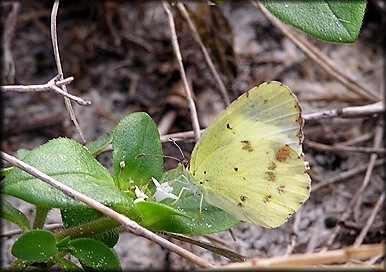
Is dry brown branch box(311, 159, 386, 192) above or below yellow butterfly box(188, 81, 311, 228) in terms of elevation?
below

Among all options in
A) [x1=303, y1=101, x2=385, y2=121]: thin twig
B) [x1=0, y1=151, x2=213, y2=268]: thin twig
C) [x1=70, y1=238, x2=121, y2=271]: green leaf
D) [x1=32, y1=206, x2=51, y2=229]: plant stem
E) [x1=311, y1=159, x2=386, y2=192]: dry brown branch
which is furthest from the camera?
[x1=311, y1=159, x2=386, y2=192]: dry brown branch

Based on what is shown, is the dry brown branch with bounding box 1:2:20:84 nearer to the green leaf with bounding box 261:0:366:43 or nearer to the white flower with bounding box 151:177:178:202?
the white flower with bounding box 151:177:178:202

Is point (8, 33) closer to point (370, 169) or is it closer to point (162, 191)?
point (162, 191)

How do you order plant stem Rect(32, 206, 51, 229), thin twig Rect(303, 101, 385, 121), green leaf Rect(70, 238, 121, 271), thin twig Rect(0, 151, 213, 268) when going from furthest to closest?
1. thin twig Rect(303, 101, 385, 121)
2. plant stem Rect(32, 206, 51, 229)
3. green leaf Rect(70, 238, 121, 271)
4. thin twig Rect(0, 151, 213, 268)

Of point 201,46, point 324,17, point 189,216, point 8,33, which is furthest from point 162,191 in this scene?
point 8,33

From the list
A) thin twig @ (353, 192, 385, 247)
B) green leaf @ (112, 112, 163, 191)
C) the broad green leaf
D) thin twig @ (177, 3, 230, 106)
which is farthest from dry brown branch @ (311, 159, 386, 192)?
the broad green leaf

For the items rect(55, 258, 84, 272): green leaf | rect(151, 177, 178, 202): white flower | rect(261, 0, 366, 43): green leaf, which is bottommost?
rect(55, 258, 84, 272): green leaf

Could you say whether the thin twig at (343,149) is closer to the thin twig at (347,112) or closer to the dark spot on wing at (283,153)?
the thin twig at (347,112)

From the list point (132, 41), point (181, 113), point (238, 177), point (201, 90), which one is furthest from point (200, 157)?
point (132, 41)
